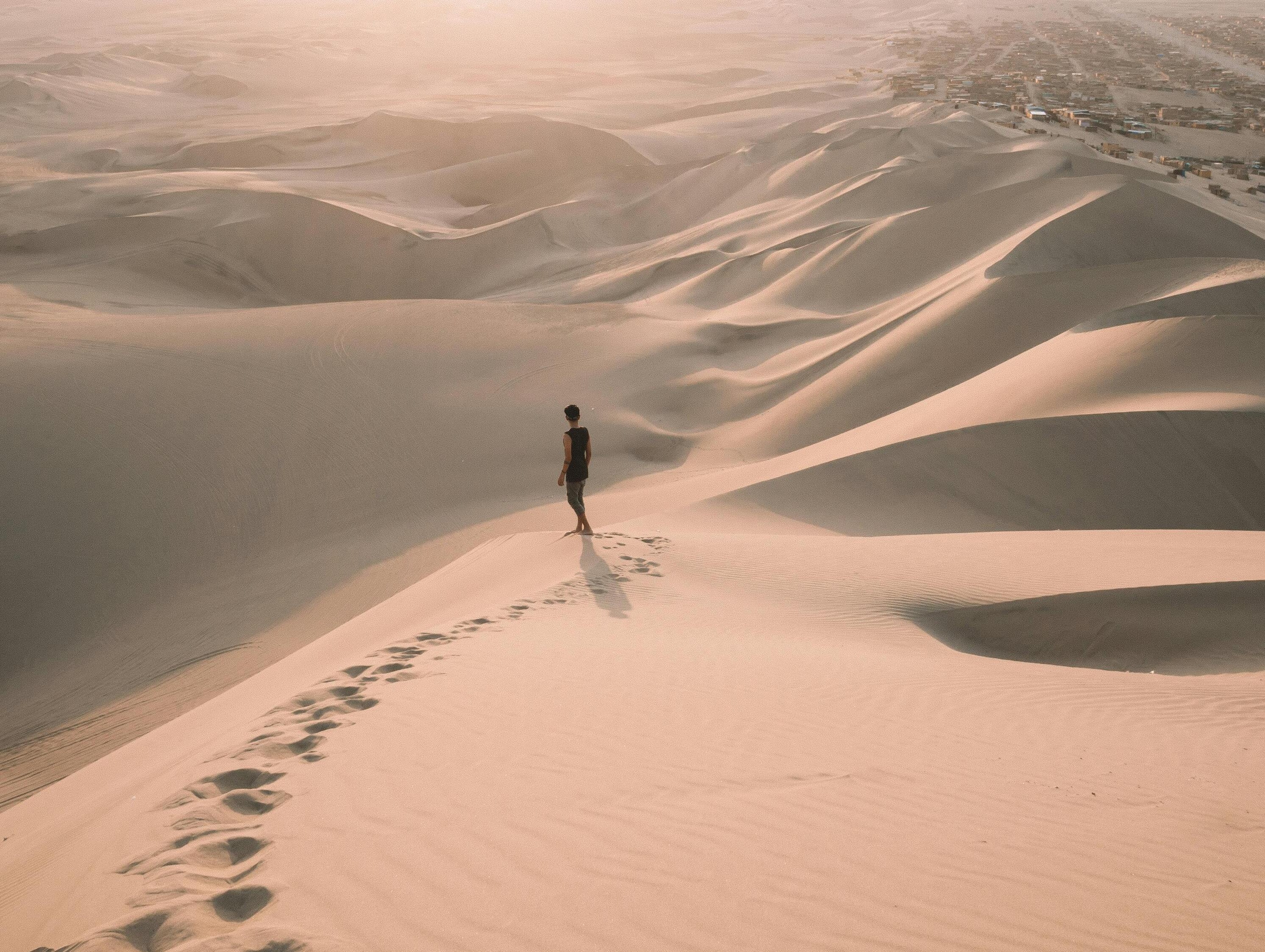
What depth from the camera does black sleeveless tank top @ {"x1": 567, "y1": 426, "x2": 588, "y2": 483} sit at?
7.68m

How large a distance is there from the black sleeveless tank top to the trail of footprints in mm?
2592

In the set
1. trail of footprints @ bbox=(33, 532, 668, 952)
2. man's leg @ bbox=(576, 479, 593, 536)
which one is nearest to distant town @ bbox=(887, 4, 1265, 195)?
man's leg @ bbox=(576, 479, 593, 536)

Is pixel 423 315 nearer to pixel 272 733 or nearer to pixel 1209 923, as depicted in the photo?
pixel 272 733

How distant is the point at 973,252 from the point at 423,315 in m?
10.4

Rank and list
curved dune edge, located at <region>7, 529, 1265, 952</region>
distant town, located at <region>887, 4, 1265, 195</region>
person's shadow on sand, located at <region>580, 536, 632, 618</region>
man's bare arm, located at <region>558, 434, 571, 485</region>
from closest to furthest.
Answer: curved dune edge, located at <region>7, 529, 1265, 952</region>
person's shadow on sand, located at <region>580, 536, 632, 618</region>
man's bare arm, located at <region>558, 434, 571, 485</region>
distant town, located at <region>887, 4, 1265, 195</region>

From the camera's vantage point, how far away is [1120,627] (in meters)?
6.87

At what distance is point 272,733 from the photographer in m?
4.30

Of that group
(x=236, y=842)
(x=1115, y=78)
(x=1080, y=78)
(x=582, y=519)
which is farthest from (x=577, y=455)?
(x=1115, y=78)

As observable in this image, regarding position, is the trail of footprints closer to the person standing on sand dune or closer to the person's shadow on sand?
the person's shadow on sand

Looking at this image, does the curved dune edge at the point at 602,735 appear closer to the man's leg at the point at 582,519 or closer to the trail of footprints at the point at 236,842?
the trail of footprints at the point at 236,842

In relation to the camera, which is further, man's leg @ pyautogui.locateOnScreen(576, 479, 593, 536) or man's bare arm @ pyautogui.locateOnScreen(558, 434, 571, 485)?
man's leg @ pyautogui.locateOnScreen(576, 479, 593, 536)

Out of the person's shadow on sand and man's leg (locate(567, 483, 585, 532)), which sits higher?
man's leg (locate(567, 483, 585, 532))

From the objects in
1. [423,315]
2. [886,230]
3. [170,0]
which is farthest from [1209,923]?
[170,0]

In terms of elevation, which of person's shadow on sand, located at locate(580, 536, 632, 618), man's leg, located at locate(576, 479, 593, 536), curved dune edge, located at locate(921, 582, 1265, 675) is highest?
man's leg, located at locate(576, 479, 593, 536)
